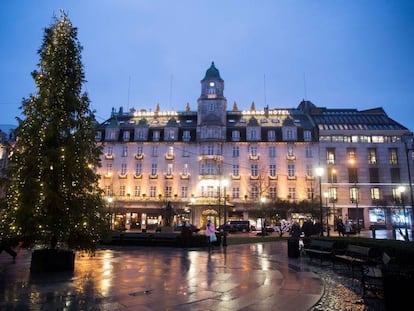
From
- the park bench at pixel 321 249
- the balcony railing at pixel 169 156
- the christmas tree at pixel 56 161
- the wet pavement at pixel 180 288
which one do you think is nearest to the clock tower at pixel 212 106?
the balcony railing at pixel 169 156

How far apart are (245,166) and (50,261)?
45.2m

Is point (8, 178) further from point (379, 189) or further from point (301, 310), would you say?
point (379, 189)

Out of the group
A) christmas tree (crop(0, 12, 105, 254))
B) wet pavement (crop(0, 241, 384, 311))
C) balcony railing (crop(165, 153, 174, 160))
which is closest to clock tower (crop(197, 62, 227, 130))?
balcony railing (crop(165, 153, 174, 160))

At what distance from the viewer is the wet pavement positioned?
8047 millimetres

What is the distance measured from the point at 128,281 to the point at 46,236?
13.4ft

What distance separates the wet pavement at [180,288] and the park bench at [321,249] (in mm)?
725

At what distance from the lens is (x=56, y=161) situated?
13.3 meters

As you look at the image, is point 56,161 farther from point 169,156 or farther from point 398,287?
point 169,156

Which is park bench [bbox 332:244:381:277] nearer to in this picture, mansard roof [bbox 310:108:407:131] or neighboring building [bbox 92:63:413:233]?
neighboring building [bbox 92:63:413:233]

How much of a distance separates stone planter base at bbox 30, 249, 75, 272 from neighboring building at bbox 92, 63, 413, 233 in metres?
39.9

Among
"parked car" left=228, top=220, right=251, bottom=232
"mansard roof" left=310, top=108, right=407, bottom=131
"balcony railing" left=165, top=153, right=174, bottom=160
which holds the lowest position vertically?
"parked car" left=228, top=220, right=251, bottom=232

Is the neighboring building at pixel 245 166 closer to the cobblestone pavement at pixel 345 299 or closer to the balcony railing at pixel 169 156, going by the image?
the balcony railing at pixel 169 156

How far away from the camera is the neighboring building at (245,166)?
53.8m

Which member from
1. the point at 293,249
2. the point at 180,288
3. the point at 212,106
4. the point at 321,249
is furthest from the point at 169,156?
the point at 180,288
